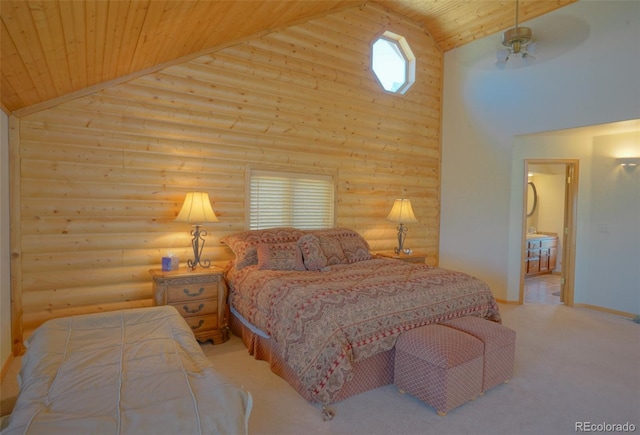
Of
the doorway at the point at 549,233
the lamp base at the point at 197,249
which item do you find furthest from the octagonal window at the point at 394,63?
the lamp base at the point at 197,249

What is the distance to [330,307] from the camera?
256 centimetres

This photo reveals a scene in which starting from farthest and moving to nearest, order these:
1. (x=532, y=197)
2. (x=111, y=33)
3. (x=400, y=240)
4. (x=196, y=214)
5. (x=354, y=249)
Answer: (x=532, y=197) < (x=400, y=240) < (x=354, y=249) < (x=196, y=214) < (x=111, y=33)

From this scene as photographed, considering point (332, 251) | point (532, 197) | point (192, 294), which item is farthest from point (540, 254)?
point (192, 294)

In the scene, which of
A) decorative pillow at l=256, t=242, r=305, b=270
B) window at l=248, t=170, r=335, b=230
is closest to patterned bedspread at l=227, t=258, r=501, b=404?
decorative pillow at l=256, t=242, r=305, b=270

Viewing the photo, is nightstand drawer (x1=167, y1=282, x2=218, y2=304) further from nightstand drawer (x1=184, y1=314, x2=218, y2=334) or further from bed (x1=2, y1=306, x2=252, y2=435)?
bed (x1=2, y1=306, x2=252, y2=435)

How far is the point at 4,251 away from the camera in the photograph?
2.93 m

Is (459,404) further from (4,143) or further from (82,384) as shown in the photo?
(4,143)

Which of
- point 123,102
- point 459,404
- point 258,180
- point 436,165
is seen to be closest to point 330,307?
point 459,404

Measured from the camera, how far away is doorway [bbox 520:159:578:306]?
5.21 metres

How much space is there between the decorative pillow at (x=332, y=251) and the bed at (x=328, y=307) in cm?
3

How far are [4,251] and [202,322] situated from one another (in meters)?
1.71

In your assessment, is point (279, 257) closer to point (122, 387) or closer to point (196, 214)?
point (196, 214)

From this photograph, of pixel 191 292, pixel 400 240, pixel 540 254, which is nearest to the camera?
pixel 191 292

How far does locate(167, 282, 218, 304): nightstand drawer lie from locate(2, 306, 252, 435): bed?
3.68 feet
